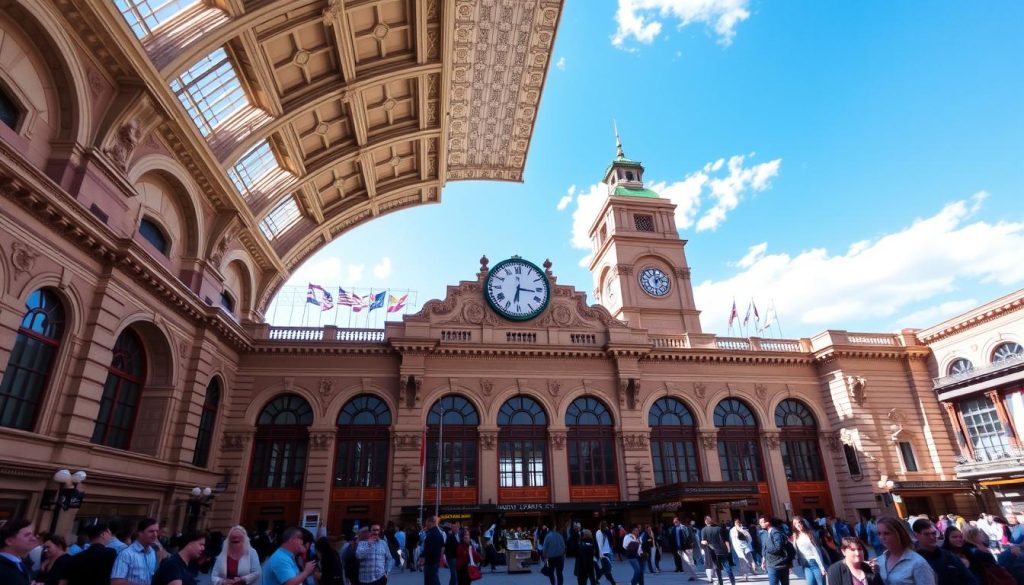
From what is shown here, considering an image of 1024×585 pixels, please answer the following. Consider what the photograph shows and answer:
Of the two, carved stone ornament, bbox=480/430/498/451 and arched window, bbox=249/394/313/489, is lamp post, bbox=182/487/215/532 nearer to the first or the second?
arched window, bbox=249/394/313/489

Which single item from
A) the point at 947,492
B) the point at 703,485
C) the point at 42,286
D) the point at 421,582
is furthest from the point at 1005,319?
the point at 42,286

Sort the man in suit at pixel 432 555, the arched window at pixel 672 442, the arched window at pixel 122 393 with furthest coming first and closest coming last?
1. the arched window at pixel 672 442
2. the arched window at pixel 122 393
3. the man in suit at pixel 432 555

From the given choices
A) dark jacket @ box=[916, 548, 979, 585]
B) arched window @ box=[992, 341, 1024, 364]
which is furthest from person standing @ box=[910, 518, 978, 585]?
arched window @ box=[992, 341, 1024, 364]

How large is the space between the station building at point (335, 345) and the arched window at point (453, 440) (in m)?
0.17

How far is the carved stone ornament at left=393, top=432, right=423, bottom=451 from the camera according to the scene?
92.6 feet

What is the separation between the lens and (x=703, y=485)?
2523cm

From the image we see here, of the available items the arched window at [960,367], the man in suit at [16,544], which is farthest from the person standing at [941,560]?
the arched window at [960,367]

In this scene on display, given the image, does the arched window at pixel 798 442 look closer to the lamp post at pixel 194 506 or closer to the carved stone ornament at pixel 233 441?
the carved stone ornament at pixel 233 441

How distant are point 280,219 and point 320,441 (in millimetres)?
14246

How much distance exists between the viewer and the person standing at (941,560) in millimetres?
5410

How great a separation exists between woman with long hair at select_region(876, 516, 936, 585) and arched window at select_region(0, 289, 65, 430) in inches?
804

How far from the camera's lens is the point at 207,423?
26859 mm

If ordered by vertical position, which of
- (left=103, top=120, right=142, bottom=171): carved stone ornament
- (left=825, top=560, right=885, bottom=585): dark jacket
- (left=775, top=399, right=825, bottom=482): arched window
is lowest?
(left=825, top=560, right=885, bottom=585): dark jacket

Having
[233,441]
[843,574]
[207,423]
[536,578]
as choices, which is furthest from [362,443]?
[843,574]
